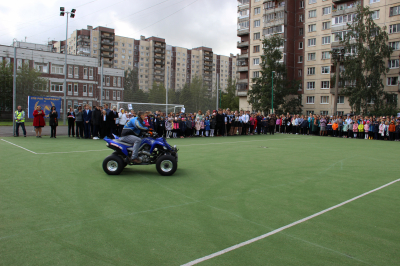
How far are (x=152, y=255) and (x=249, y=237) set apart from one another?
1.47 meters

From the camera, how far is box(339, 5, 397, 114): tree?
4375 cm

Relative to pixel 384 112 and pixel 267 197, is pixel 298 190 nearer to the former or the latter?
pixel 267 197

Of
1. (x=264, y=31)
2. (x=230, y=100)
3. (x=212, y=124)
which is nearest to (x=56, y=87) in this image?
(x=264, y=31)

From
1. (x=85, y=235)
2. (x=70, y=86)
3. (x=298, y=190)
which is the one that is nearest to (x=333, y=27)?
(x=70, y=86)

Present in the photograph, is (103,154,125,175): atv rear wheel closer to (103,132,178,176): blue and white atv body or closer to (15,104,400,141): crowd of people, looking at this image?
(103,132,178,176): blue and white atv body

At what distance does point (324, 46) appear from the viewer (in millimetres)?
58031

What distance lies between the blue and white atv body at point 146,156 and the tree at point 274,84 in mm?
48539

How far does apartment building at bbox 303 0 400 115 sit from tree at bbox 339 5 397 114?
6.07 metres

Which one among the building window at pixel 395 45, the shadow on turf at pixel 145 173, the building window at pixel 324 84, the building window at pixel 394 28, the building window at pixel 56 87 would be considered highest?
Answer: the building window at pixel 394 28

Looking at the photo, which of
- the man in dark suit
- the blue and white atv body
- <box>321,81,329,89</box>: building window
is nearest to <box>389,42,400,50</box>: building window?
<box>321,81,329,89</box>: building window

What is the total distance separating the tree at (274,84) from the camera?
56219mm

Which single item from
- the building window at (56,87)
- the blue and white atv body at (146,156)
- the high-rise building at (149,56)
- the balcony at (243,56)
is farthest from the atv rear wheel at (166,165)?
the high-rise building at (149,56)

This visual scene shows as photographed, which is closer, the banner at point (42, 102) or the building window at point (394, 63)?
the banner at point (42, 102)

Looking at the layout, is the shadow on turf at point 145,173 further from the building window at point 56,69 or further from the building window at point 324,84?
the building window at point 56,69
